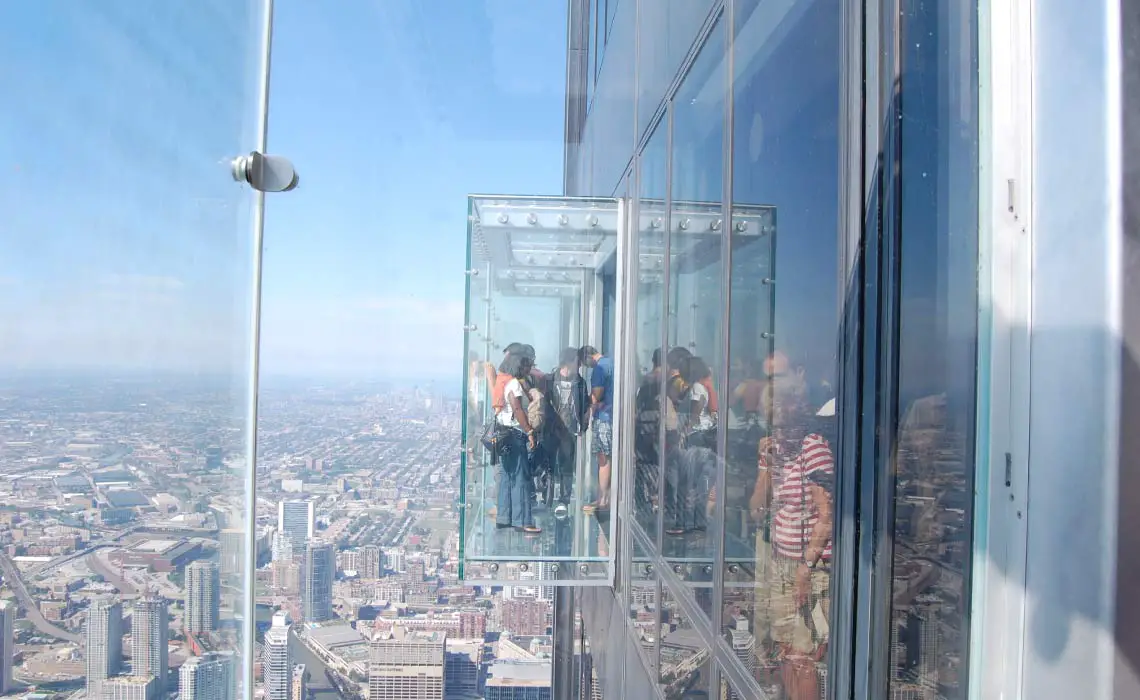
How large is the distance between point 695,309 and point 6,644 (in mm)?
3296

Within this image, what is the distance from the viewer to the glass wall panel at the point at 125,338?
6.05 feet

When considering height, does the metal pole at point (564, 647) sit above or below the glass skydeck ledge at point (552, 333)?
below

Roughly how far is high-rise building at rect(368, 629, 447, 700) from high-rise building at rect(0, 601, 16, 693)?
16.2 feet

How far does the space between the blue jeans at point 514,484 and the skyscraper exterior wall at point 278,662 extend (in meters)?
2.17

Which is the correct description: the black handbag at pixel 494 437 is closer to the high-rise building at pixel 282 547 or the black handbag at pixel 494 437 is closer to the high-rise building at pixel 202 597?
the high-rise building at pixel 282 547

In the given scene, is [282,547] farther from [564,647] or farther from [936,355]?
[564,647]

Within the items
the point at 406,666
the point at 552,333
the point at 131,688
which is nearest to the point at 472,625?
the point at 406,666

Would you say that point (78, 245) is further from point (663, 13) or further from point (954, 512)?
point (663, 13)

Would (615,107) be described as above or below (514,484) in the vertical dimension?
above

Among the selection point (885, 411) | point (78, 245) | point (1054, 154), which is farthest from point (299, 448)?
point (1054, 154)

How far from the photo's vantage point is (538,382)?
6281 millimetres

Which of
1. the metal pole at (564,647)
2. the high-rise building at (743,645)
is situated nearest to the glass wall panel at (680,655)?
the high-rise building at (743,645)

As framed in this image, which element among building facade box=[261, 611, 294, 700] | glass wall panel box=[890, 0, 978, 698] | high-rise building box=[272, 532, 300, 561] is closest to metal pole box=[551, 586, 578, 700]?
building facade box=[261, 611, 294, 700]

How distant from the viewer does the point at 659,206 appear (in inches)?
216
